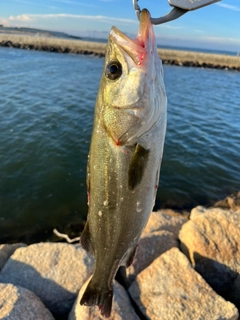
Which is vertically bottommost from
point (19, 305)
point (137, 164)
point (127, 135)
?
point (19, 305)

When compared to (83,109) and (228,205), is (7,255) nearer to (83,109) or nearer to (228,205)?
(228,205)

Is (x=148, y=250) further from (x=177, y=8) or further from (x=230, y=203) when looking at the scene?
(x=230, y=203)

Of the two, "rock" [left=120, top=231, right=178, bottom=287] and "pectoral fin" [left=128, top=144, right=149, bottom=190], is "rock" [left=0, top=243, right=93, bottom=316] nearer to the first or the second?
"rock" [left=120, top=231, right=178, bottom=287]

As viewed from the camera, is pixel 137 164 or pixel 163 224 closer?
pixel 137 164

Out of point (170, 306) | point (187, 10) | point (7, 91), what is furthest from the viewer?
point (7, 91)

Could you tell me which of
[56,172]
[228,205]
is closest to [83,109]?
[56,172]

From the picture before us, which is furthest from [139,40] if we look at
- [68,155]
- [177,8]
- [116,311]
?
[68,155]
